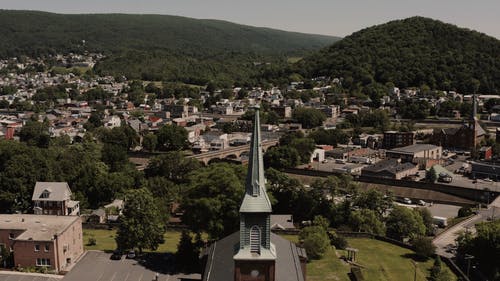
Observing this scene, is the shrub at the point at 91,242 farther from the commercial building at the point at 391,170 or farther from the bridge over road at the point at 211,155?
the commercial building at the point at 391,170

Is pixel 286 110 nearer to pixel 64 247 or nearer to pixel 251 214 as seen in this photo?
pixel 64 247

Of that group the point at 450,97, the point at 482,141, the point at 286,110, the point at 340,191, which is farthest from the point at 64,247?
the point at 450,97

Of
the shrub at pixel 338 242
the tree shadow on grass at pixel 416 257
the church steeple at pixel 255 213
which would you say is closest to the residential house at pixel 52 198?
the shrub at pixel 338 242

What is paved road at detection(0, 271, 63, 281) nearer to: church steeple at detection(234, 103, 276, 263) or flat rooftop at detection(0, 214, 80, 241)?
flat rooftop at detection(0, 214, 80, 241)

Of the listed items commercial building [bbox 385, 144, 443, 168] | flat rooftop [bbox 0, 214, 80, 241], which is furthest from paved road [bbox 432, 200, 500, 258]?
flat rooftop [bbox 0, 214, 80, 241]

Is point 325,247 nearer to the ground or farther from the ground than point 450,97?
nearer to the ground
